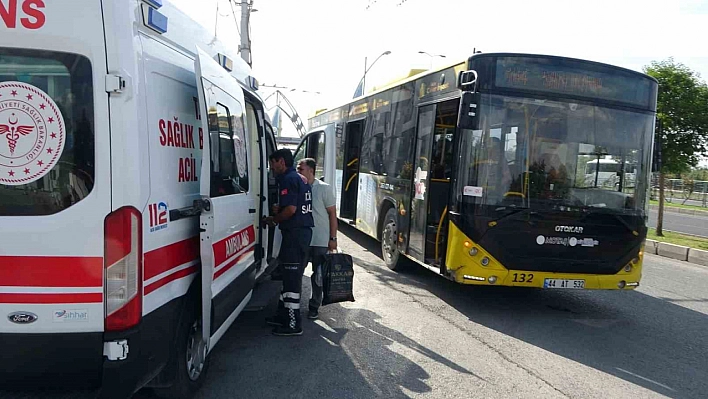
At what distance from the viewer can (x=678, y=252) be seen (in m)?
12.7

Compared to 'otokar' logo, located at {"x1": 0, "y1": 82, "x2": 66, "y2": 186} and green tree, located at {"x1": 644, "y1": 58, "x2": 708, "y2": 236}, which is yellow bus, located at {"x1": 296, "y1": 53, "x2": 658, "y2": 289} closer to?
'otokar' logo, located at {"x1": 0, "y1": 82, "x2": 66, "y2": 186}

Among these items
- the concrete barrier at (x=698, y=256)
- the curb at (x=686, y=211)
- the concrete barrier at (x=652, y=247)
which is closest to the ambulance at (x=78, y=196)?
the concrete barrier at (x=698, y=256)

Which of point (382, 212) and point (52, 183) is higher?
point (52, 183)

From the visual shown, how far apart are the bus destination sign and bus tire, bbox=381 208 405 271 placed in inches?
126

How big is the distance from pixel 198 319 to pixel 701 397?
4168 mm

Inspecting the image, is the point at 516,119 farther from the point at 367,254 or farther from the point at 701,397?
the point at 367,254

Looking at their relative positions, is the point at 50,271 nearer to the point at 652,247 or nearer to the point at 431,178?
the point at 431,178

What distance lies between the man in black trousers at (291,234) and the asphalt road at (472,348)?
0.81 feet

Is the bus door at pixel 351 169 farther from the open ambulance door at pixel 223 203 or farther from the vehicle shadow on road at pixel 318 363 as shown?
the open ambulance door at pixel 223 203

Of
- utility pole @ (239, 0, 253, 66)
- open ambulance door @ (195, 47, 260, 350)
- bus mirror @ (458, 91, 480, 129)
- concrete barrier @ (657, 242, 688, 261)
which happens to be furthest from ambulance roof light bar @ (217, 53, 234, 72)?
concrete barrier @ (657, 242, 688, 261)

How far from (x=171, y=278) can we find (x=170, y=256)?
0.44 ft

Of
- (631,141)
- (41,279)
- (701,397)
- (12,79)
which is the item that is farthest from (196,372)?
(631,141)

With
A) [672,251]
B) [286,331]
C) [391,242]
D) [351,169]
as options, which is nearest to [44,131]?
[286,331]

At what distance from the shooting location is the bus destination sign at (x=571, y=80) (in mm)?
6590
